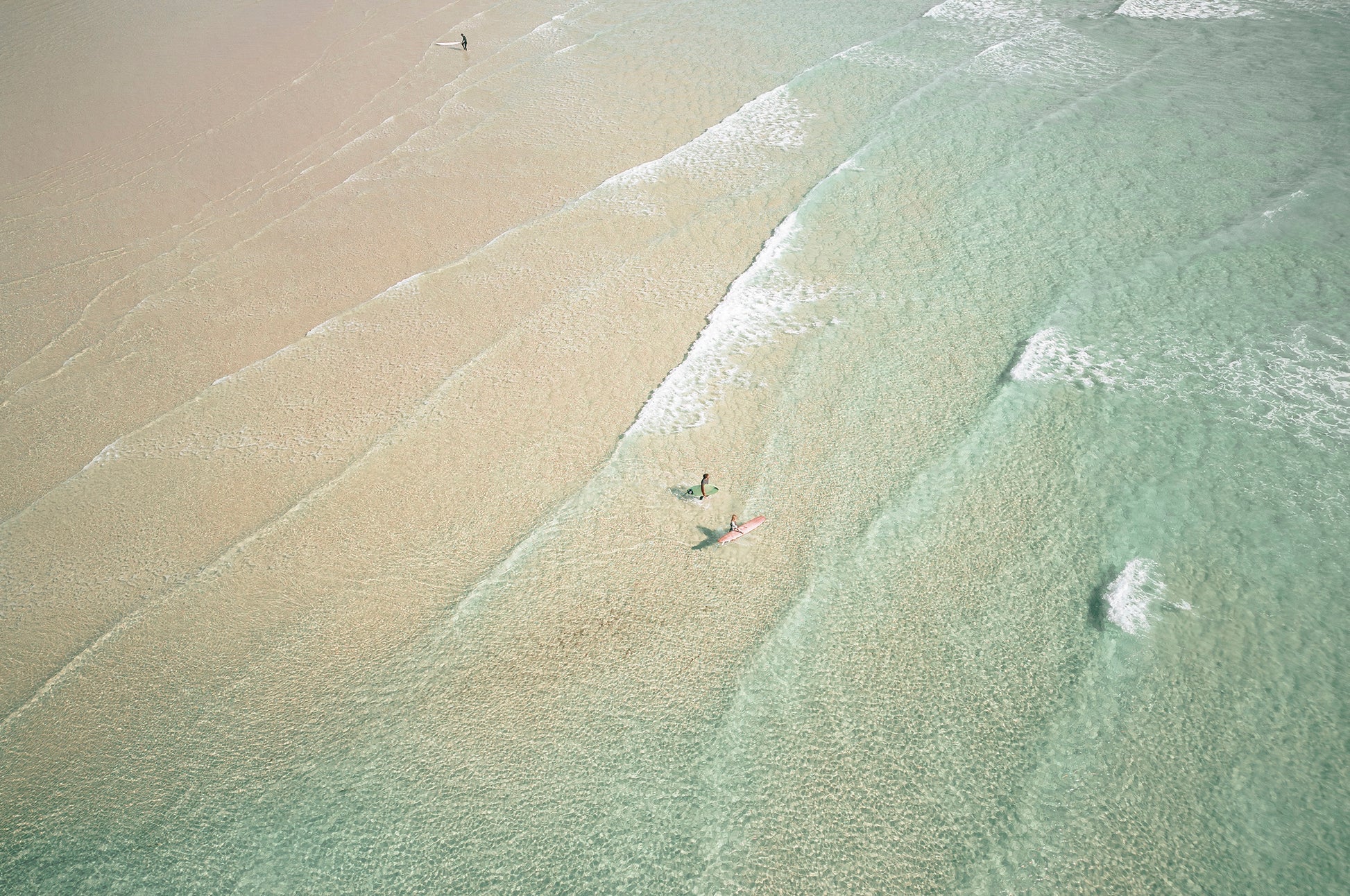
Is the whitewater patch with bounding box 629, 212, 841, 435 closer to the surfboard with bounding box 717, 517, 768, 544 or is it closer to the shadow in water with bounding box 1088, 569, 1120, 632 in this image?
the surfboard with bounding box 717, 517, 768, 544

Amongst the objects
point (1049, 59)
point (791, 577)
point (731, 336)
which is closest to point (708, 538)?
point (791, 577)

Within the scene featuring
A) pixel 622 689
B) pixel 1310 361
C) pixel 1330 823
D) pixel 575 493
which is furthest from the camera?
pixel 1310 361

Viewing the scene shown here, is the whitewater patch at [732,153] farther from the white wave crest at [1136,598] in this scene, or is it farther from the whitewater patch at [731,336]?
the white wave crest at [1136,598]

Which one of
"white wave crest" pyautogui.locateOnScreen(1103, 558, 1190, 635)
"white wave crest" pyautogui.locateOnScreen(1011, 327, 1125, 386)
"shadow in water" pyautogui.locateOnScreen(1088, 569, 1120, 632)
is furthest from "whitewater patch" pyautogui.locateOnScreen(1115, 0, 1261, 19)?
"shadow in water" pyautogui.locateOnScreen(1088, 569, 1120, 632)

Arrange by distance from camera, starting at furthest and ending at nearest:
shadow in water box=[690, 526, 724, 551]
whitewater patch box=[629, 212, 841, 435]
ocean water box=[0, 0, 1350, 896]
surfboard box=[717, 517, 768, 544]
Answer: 1. whitewater patch box=[629, 212, 841, 435]
2. shadow in water box=[690, 526, 724, 551]
3. surfboard box=[717, 517, 768, 544]
4. ocean water box=[0, 0, 1350, 896]

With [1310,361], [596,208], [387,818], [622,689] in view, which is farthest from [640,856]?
[596,208]

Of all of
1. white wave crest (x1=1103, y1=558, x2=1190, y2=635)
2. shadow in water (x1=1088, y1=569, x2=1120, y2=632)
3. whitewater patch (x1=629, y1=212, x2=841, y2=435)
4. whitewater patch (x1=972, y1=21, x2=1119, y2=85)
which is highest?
whitewater patch (x1=972, y1=21, x2=1119, y2=85)

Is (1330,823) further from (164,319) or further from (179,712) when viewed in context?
(164,319)
